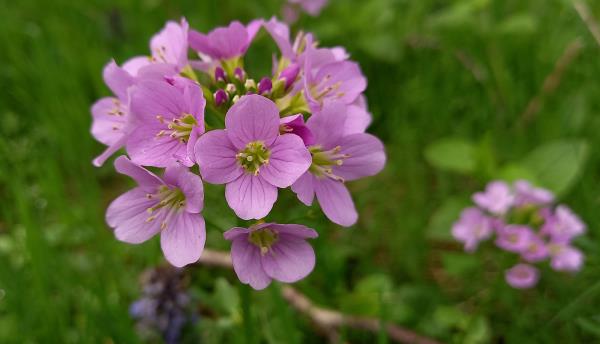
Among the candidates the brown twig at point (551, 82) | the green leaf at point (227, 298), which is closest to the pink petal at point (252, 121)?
the green leaf at point (227, 298)

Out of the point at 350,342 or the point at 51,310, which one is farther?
the point at 350,342

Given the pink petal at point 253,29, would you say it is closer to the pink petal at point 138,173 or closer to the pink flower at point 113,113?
the pink flower at point 113,113

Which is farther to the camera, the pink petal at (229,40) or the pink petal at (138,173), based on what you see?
the pink petal at (229,40)

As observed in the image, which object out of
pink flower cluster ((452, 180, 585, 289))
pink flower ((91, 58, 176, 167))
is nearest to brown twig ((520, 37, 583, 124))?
pink flower cluster ((452, 180, 585, 289))

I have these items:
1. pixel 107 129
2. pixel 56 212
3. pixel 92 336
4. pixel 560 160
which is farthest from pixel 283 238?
pixel 56 212

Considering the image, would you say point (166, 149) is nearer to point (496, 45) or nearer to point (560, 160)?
point (560, 160)
